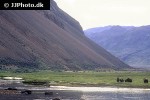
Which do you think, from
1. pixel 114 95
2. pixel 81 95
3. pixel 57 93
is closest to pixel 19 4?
pixel 81 95

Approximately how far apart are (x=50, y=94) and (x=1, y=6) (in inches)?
1531

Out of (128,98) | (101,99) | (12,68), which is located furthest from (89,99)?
(12,68)

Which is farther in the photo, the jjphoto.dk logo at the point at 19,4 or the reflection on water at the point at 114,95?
the reflection on water at the point at 114,95

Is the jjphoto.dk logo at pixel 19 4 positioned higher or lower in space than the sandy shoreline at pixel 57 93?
higher

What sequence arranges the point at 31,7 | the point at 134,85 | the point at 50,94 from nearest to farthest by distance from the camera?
the point at 31,7 < the point at 50,94 < the point at 134,85

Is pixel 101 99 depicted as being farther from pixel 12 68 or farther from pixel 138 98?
pixel 12 68

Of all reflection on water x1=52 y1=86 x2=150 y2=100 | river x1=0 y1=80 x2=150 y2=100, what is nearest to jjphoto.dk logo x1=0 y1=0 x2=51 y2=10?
river x1=0 y1=80 x2=150 y2=100

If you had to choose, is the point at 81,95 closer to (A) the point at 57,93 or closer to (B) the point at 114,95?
(A) the point at 57,93

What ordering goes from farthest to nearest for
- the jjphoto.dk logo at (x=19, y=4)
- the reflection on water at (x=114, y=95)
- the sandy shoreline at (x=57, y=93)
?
the reflection on water at (x=114, y=95)
the sandy shoreline at (x=57, y=93)
the jjphoto.dk logo at (x=19, y=4)

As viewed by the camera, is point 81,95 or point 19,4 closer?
point 19,4

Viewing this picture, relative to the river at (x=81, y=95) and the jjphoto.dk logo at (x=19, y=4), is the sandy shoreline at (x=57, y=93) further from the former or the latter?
the jjphoto.dk logo at (x=19, y=4)

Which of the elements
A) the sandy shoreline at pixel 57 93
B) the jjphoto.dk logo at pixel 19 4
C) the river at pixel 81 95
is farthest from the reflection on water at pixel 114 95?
the jjphoto.dk logo at pixel 19 4

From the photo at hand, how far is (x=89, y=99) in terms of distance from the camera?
7075 centimetres

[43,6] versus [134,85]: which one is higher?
[43,6]
